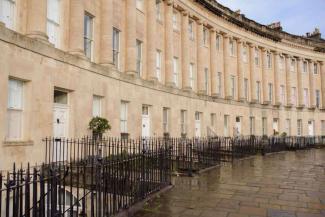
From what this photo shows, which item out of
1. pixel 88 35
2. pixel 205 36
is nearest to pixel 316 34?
pixel 205 36

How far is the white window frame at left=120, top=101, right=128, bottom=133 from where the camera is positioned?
55.5 feet

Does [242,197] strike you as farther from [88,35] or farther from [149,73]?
[149,73]

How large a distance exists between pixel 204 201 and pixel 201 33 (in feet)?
70.5

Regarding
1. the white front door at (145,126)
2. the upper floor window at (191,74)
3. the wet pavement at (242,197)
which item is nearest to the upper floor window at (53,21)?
the wet pavement at (242,197)

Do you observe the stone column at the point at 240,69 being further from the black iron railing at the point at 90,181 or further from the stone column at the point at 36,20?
the stone column at the point at 36,20

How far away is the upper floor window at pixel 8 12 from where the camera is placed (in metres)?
10.4

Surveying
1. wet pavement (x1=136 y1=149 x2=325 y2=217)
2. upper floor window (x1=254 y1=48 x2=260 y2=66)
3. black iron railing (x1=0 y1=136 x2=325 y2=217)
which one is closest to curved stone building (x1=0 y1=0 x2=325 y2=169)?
upper floor window (x1=254 y1=48 x2=260 y2=66)

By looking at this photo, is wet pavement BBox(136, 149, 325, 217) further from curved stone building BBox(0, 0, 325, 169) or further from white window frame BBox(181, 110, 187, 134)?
white window frame BBox(181, 110, 187, 134)

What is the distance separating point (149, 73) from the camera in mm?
20328

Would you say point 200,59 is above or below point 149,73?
above

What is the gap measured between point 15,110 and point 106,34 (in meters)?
7.19

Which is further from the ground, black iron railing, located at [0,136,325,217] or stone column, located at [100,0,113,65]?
stone column, located at [100,0,113,65]

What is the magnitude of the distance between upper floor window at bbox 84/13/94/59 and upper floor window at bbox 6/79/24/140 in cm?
534

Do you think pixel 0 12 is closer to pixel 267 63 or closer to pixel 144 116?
pixel 144 116
